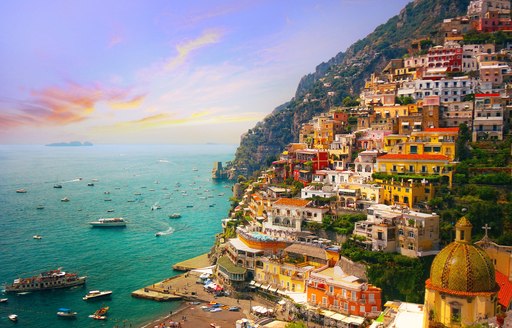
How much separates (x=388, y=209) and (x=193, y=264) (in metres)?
25.8

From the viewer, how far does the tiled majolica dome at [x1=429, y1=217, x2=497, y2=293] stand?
23031mm

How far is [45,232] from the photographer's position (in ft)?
242

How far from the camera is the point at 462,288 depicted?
2311 cm

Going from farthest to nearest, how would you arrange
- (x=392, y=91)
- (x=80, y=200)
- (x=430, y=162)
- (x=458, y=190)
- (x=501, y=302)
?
(x=80, y=200)
(x=392, y=91)
(x=430, y=162)
(x=458, y=190)
(x=501, y=302)

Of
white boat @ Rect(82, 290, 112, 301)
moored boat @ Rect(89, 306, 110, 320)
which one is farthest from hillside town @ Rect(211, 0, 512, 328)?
moored boat @ Rect(89, 306, 110, 320)

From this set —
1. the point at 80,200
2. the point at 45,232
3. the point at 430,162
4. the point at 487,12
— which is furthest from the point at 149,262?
A: the point at 487,12

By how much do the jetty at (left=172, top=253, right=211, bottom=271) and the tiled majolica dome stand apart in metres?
36.1

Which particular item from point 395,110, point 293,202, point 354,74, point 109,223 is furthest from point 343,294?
point 354,74

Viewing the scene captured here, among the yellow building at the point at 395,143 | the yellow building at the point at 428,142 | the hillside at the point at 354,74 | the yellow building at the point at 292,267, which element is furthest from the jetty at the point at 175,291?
the hillside at the point at 354,74

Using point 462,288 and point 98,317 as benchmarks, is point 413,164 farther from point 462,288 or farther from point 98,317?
point 98,317

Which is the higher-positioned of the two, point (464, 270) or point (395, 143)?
point (395, 143)

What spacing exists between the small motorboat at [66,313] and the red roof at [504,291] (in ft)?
115

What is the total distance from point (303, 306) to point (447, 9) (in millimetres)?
92830

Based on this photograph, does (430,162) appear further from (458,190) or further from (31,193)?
(31,193)
